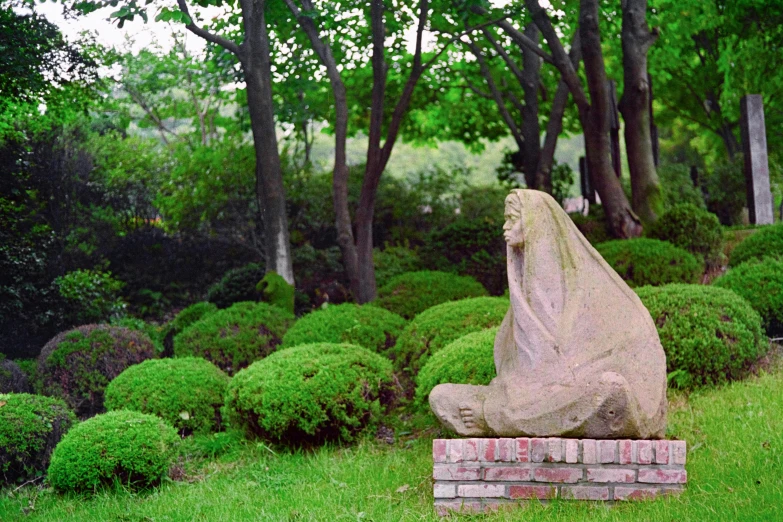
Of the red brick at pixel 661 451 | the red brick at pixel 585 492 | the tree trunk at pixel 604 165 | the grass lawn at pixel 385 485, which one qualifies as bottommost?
the grass lawn at pixel 385 485

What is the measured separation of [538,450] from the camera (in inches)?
211

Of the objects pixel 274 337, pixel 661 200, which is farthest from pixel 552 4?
pixel 274 337

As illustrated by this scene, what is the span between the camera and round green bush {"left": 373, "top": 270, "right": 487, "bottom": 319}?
37.3 ft

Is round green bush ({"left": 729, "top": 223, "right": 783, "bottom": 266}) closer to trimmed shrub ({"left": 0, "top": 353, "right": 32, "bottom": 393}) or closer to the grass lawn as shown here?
the grass lawn

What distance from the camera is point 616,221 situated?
13.0 metres

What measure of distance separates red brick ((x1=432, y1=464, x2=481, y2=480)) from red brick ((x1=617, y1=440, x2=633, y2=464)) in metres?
0.88

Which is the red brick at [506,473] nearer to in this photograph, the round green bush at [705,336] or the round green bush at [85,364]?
the round green bush at [705,336]

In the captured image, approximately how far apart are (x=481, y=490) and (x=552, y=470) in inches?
18.4

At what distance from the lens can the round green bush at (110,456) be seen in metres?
6.78

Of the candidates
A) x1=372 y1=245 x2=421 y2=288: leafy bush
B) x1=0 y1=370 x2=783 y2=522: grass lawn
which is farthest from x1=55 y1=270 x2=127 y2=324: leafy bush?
x1=0 y1=370 x2=783 y2=522: grass lawn

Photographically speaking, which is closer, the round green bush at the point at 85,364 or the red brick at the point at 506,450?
the red brick at the point at 506,450

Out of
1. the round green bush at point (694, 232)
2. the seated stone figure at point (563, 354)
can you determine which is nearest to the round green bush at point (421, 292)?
the round green bush at point (694, 232)

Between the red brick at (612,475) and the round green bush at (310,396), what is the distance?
273cm

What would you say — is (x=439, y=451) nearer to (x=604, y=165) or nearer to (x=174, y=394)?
(x=174, y=394)
